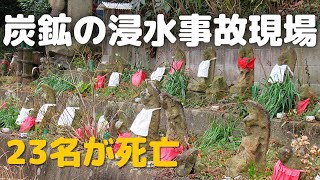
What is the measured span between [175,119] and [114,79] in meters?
5.70

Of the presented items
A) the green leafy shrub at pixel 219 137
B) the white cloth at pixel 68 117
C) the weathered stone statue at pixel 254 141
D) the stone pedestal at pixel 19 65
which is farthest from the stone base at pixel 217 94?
the stone pedestal at pixel 19 65

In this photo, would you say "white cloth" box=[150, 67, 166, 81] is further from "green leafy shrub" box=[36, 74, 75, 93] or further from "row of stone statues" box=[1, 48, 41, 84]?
"row of stone statues" box=[1, 48, 41, 84]

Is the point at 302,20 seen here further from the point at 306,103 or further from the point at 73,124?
the point at 73,124

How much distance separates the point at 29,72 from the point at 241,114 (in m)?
8.75

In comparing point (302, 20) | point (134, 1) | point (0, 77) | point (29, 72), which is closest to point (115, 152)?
point (302, 20)

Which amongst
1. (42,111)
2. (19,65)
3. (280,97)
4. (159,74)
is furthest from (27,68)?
(280,97)

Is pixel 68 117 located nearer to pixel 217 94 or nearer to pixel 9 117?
pixel 9 117

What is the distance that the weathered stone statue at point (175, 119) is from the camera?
262 inches

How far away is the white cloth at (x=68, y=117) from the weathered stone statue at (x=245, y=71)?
2451 millimetres

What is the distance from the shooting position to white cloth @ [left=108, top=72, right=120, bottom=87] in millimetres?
12188

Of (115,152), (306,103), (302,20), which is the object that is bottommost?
(115,152)

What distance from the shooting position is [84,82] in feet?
43.2

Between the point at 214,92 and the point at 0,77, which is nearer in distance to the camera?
the point at 214,92

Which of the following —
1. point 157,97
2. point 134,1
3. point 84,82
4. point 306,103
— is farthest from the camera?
point 84,82
